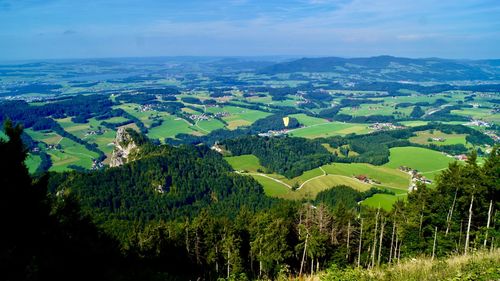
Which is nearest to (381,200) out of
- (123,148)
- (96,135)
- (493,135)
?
(123,148)

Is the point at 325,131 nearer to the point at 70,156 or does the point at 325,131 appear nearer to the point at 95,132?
the point at 95,132

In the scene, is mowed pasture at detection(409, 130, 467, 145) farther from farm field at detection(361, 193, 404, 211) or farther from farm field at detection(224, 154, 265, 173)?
farm field at detection(361, 193, 404, 211)

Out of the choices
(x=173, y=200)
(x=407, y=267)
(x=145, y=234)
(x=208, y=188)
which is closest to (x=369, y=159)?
(x=208, y=188)

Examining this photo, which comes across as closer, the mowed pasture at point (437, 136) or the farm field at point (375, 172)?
the farm field at point (375, 172)

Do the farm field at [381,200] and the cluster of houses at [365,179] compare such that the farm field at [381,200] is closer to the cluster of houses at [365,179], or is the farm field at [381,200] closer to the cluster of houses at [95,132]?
the cluster of houses at [365,179]

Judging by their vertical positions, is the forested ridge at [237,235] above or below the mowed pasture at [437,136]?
above

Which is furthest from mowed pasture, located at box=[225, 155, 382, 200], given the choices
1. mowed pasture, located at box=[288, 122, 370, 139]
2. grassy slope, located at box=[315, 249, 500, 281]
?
grassy slope, located at box=[315, 249, 500, 281]

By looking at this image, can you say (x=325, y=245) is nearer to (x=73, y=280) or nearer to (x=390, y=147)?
(x=73, y=280)

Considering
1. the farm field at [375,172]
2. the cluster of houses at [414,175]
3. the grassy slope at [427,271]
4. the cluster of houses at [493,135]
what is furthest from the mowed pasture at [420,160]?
the grassy slope at [427,271]
